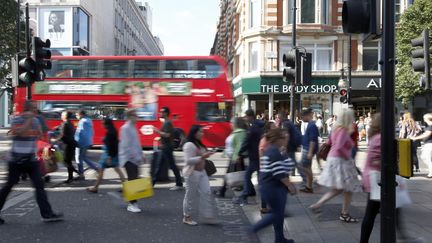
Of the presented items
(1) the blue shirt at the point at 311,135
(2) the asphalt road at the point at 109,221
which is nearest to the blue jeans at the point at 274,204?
(2) the asphalt road at the point at 109,221

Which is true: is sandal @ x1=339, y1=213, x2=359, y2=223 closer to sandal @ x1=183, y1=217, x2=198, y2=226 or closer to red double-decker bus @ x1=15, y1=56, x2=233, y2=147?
sandal @ x1=183, y1=217, x2=198, y2=226

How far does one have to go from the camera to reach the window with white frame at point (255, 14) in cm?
3400

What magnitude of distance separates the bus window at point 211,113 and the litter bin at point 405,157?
15584mm

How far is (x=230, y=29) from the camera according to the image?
50.3 meters

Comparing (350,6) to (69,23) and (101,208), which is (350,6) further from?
(69,23)

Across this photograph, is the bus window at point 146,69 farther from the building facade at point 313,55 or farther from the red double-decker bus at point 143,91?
the building facade at point 313,55

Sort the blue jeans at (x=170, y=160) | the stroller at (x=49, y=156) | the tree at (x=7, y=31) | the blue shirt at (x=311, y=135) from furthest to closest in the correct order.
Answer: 1. the tree at (x=7, y=31)
2. the blue jeans at (x=170, y=160)
3. the stroller at (x=49, y=156)
4. the blue shirt at (x=311, y=135)

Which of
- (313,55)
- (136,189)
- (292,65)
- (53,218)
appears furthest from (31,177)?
(313,55)

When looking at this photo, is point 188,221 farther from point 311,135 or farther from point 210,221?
point 311,135

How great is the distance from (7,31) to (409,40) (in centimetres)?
2285

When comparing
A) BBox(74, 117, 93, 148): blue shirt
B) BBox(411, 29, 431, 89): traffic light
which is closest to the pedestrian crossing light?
BBox(74, 117, 93, 148): blue shirt

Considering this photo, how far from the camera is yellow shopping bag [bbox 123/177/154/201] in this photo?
7.60m

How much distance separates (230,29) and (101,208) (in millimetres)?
43456

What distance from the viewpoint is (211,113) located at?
20281 millimetres
